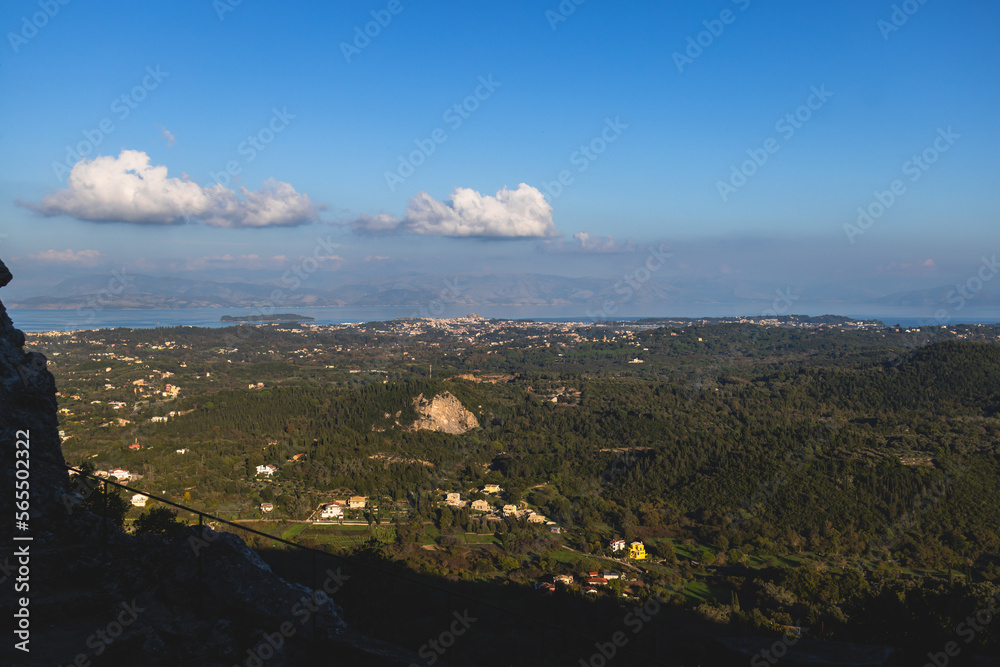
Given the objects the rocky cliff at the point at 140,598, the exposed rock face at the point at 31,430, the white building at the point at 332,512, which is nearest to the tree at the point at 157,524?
the exposed rock face at the point at 31,430

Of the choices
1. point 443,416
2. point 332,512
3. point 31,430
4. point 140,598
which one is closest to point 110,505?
point 31,430

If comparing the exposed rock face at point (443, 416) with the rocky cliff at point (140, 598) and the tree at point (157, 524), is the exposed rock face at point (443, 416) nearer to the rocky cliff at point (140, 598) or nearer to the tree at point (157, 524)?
the tree at point (157, 524)

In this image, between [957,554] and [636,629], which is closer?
[636,629]

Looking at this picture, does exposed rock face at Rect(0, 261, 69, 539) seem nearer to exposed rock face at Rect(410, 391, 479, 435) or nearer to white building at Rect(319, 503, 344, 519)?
white building at Rect(319, 503, 344, 519)

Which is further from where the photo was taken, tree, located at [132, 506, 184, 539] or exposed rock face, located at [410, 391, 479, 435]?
exposed rock face, located at [410, 391, 479, 435]

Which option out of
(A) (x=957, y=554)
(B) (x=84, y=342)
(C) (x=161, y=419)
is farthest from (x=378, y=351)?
(A) (x=957, y=554)

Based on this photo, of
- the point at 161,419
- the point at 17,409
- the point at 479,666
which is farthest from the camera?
the point at 161,419

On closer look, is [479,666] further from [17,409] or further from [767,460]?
[767,460]

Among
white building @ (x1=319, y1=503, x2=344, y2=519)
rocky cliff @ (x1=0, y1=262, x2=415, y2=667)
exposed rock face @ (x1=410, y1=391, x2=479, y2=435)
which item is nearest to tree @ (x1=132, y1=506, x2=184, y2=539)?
rocky cliff @ (x1=0, y1=262, x2=415, y2=667)
